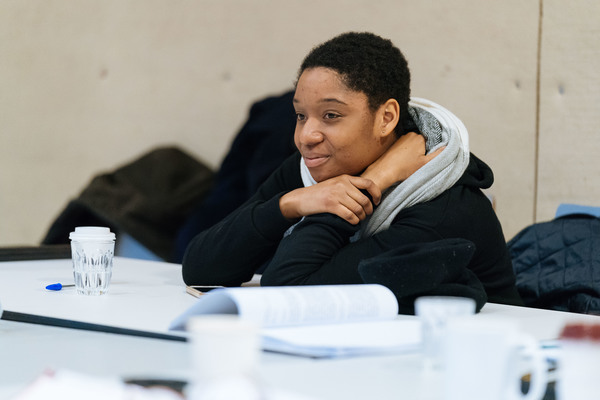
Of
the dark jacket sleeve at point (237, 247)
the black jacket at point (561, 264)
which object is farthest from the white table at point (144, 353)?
the black jacket at point (561, 264)

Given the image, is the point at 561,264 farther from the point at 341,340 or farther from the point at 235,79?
the point at 235,79

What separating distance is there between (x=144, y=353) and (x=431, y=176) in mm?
701

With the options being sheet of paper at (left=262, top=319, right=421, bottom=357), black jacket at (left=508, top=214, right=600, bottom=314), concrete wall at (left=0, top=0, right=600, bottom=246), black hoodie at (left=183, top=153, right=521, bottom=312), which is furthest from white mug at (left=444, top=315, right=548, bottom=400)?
concrete wall at (left=0, top=0, right=600, bottom=246)

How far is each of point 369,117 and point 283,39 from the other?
1.60 m

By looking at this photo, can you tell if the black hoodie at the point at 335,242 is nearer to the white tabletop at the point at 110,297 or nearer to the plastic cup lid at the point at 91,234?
the white tabletop at the point at 110,297

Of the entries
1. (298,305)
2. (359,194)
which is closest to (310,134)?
(359,194)

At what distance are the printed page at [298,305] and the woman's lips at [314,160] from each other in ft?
1.52

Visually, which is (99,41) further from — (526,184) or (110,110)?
(526,184)

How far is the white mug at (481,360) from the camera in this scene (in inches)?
24.7

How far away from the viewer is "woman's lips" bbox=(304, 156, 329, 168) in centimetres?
147

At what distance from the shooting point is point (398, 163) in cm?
146

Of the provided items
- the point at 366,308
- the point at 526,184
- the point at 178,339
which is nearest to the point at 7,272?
the point at 178,339

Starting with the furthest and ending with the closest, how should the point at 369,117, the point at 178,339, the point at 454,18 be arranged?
the point at 454,18 < the point at 369,117 < the point at 178,339

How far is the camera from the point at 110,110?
357 centimetres
